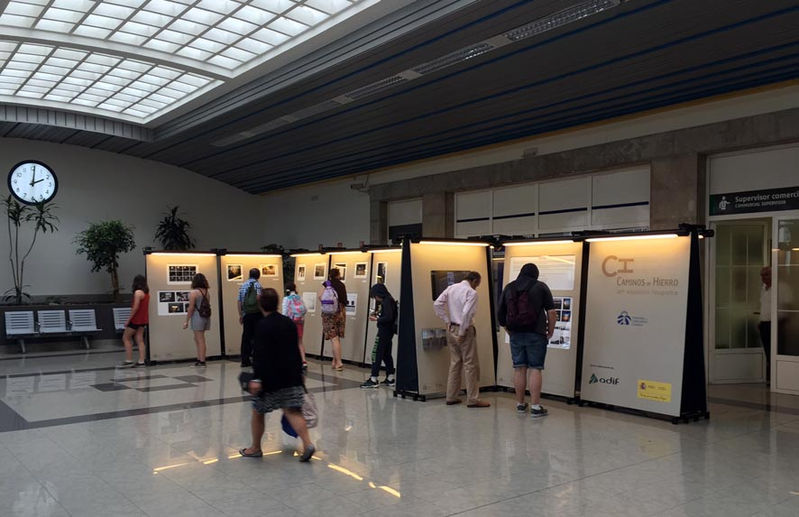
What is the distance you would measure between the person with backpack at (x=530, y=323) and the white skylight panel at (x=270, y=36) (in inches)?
257

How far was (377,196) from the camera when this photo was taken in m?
17.7

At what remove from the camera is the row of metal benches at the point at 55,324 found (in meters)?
14.2

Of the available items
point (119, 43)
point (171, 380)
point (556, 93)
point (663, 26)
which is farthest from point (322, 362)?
point (663, 26)

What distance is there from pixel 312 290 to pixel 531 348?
6.38 metres

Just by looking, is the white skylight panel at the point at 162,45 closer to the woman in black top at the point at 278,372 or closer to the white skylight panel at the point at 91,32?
the white skylight panel at the point at 91,32

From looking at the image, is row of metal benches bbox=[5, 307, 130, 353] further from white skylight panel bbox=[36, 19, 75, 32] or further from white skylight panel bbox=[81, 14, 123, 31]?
white skylight panel bbox=[81, 14, 123, 31]

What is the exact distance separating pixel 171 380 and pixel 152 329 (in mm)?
2293

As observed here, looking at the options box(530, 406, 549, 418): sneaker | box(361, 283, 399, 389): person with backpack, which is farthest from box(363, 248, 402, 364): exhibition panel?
box(530, 406, 549, 418): sneaker

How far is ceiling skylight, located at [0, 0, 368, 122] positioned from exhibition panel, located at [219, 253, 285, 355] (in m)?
3.61

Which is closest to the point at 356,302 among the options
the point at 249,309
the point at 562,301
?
the point at 249,309

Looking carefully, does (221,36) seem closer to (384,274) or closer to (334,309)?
(384,274)

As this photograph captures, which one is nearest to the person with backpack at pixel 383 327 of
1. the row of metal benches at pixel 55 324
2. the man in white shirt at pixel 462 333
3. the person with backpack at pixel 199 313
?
the man in white shirt at pixel 462 333

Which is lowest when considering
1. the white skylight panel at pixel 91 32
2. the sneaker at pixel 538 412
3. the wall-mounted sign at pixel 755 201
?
the sneaker at pixel 538 412

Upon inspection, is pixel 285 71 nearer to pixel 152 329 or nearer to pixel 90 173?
pixel 152 329
